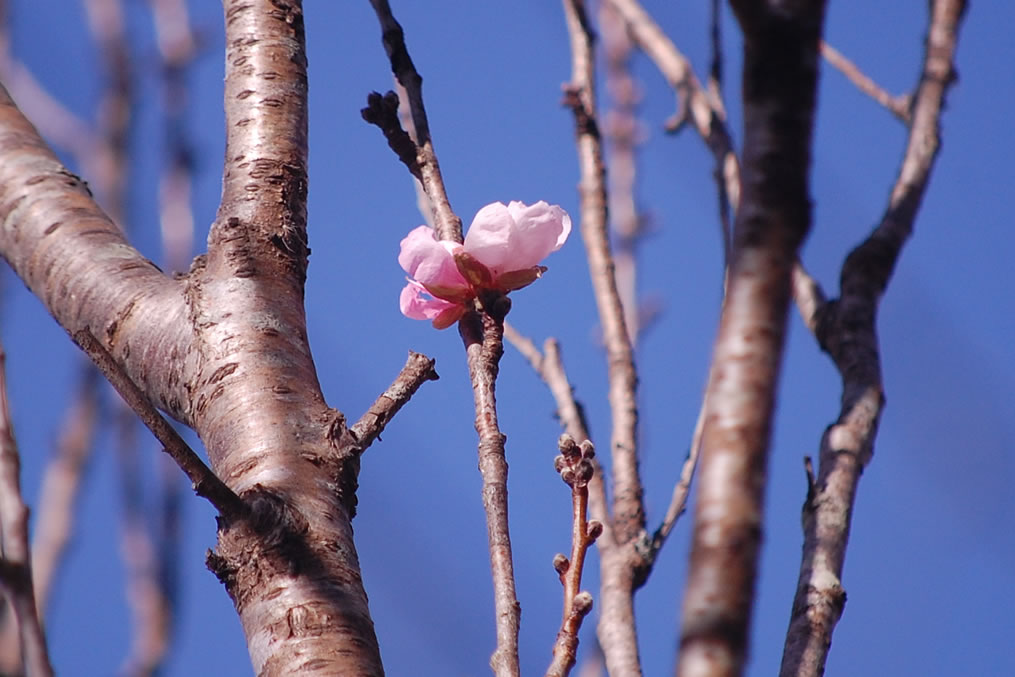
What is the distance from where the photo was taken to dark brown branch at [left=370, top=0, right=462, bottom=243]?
1.04 meters

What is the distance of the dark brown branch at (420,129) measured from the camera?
1043 millimetres

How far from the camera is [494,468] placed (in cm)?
86

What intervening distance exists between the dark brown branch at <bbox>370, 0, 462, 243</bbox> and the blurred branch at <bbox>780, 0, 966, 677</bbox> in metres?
0.49

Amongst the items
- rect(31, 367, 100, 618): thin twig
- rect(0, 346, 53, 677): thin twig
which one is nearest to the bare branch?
rect(0, 346, 53, 677): thin twig

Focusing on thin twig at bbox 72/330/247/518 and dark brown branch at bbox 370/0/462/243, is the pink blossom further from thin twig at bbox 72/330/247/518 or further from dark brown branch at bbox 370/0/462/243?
thin twig at bbox 72/330/247/518

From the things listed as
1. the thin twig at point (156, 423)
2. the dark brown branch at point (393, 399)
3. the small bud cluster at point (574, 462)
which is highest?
the dark brown branch at point (393, 399)

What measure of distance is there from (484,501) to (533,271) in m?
0.40

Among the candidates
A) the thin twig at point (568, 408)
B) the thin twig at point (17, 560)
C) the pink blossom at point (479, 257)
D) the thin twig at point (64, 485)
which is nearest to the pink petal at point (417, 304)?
the pink blossom at point (479, 257)

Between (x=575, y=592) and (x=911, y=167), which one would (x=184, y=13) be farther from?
(x=575, y=592)

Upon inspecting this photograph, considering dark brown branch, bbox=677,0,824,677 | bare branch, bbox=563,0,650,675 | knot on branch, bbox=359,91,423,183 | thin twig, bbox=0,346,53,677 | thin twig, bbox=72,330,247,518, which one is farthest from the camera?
bare branch, bbox=563,0,650,675

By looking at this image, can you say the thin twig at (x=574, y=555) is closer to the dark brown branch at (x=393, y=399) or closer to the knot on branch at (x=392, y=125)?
the dark brown branch at (x=393, y=399)

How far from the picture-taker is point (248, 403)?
0.92 meters

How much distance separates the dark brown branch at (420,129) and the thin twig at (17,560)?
19.0 inches

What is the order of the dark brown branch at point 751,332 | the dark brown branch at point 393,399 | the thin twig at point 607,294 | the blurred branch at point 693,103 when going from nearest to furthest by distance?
the dark brown branch at point 751,332, the dark brown branch at point 393,399, the thin twig at point 607,294, the blurred branch at point 693,103
